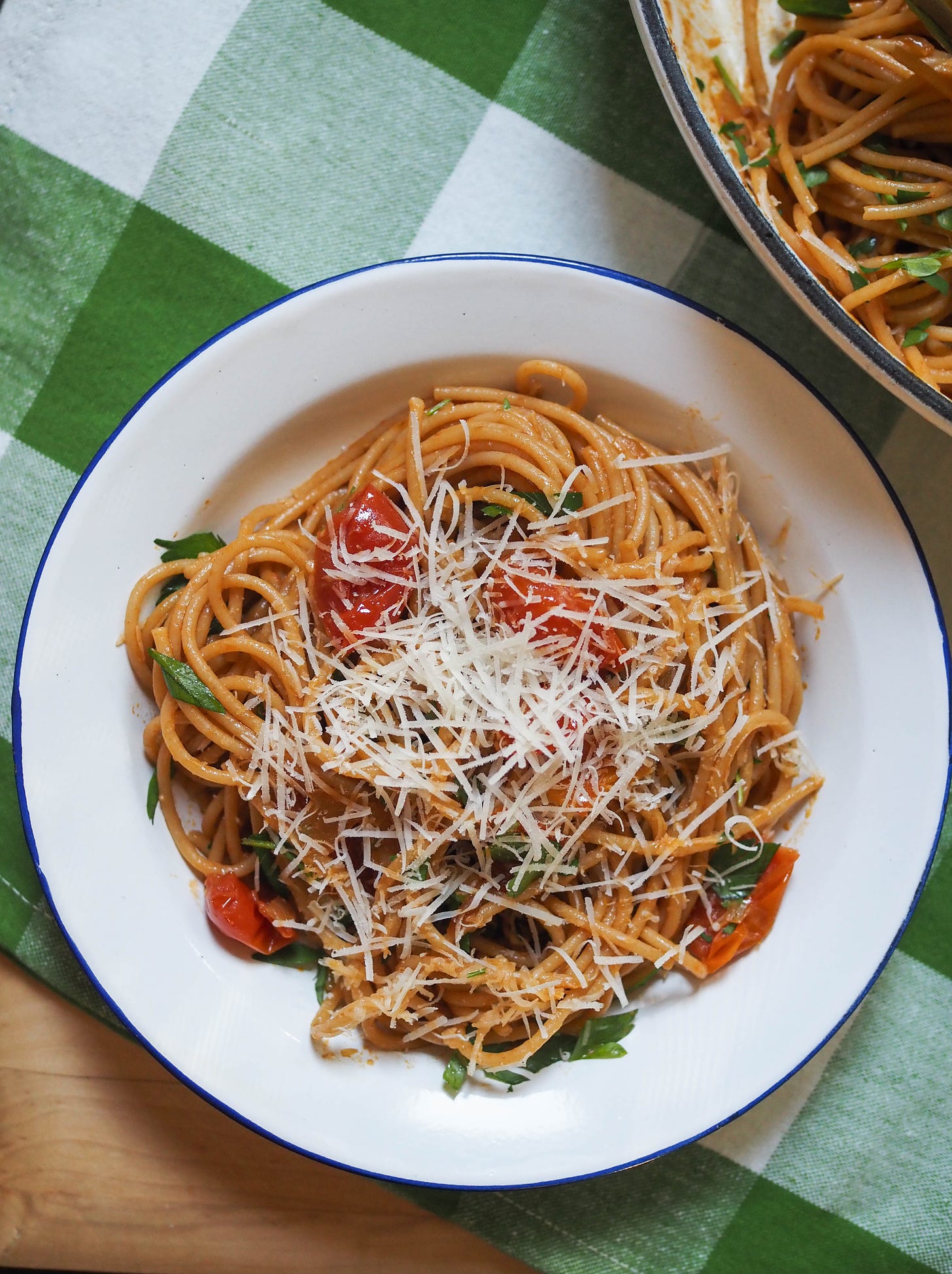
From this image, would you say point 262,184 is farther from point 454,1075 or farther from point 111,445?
point 454,1075

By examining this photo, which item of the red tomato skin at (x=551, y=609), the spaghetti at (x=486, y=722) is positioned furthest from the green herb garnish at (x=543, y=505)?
the red tomato skin at (x=551, y=609)

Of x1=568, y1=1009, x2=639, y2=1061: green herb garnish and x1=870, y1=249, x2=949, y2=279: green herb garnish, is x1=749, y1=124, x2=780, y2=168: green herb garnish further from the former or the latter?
x1=568, y1=1009, x2=639, y2=1061: green herb garnish

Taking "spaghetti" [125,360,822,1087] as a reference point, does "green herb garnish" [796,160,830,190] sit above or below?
above

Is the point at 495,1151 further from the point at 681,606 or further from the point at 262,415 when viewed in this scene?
the point at 262,415

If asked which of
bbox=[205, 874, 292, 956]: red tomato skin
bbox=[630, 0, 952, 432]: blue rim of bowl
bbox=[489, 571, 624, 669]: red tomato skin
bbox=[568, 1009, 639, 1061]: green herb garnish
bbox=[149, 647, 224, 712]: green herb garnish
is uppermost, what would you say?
bbox=[630, 0, 952, 432]: blue rim of bowl

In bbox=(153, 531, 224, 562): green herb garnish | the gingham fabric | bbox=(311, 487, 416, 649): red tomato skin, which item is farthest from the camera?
the gingham fabric

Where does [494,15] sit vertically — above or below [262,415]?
above

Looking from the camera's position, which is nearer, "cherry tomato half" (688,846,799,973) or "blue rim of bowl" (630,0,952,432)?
"blue rim of bowl" (630,0,952,432)

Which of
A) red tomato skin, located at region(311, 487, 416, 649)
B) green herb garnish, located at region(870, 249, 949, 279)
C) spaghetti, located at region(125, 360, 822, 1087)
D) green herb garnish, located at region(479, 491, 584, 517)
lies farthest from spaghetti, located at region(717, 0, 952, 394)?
red tomato skin, located at region(311, 487, 416, 649)

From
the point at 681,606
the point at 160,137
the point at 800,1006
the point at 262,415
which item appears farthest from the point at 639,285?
the point at 800,1006
